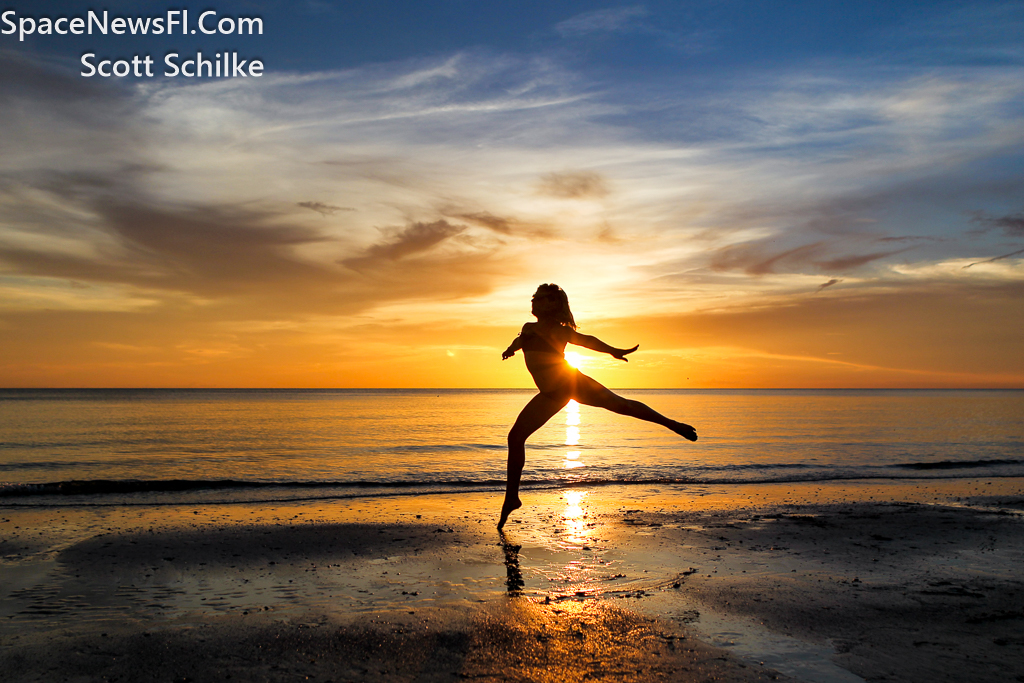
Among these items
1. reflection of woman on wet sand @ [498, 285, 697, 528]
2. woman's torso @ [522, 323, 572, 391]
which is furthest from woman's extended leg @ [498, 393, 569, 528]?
woman's torso @ [522, 323, 572, 391]

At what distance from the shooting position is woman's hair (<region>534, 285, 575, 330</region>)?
8.13m

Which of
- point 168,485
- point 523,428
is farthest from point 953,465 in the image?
point 168,485

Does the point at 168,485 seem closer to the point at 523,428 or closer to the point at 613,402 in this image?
the point at 523,428

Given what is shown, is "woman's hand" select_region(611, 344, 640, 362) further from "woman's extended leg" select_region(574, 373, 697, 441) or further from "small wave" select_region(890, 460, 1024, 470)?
"small wave" select_region(890, 460, 1024, 470)

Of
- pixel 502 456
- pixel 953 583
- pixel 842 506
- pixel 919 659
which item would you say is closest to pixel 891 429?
pixel 502 456

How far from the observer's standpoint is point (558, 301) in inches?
321

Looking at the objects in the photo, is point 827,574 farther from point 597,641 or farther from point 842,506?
point 842,506

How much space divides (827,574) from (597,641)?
11.4 ft

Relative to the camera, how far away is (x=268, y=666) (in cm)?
419

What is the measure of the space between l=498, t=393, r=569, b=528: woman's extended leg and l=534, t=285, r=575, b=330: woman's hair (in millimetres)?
1024

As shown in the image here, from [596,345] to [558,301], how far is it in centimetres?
79

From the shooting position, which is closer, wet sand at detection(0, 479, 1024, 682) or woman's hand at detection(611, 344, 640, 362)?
wet sand at detection(0, 479, 1024, 682)

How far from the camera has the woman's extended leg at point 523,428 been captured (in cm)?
819

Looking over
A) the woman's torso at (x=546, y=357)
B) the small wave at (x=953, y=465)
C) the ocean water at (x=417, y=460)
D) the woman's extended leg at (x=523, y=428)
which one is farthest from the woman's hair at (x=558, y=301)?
the small wave at (x=953, y=465)
